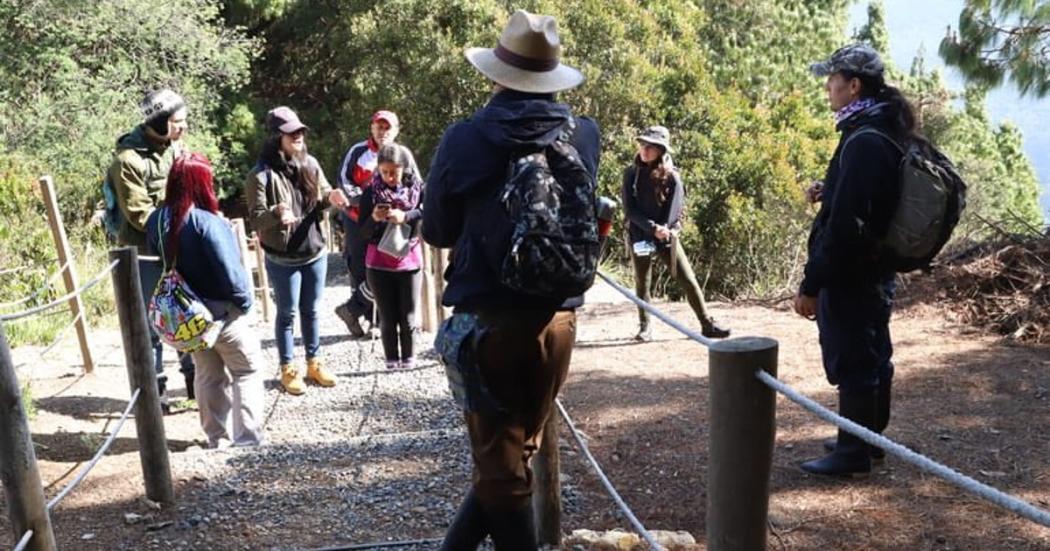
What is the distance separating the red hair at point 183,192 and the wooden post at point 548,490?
87.1 inches

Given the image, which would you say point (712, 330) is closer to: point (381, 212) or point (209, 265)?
point (381, 212)

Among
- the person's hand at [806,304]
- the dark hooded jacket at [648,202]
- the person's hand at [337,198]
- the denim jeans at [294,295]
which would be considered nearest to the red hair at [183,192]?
the denim jeans at [294,295]

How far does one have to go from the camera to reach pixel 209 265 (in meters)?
4.42

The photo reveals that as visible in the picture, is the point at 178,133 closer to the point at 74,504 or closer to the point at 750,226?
the point at 74,504

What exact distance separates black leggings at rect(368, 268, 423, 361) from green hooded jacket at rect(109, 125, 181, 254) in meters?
1.43

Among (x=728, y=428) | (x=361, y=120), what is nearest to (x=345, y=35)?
(x=361, y=120)

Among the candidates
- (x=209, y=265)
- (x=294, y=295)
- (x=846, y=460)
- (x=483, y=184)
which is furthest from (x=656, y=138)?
(x=483, y=184)

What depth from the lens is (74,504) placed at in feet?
12.6

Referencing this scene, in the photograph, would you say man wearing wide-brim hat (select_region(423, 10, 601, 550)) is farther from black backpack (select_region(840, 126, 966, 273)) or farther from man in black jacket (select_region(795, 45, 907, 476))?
black backpack (select_region(840, 126, 966, 273))

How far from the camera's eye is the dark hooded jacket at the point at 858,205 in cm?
354

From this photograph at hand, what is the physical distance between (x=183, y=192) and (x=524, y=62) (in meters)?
2.39

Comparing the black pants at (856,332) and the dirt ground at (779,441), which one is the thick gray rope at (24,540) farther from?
the black pants at (856,332)

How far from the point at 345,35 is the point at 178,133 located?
43.3 ft

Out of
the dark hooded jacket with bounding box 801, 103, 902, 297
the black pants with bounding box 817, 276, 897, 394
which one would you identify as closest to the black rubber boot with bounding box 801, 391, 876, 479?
the black pants with bounding box 817, 276, 897, 394
